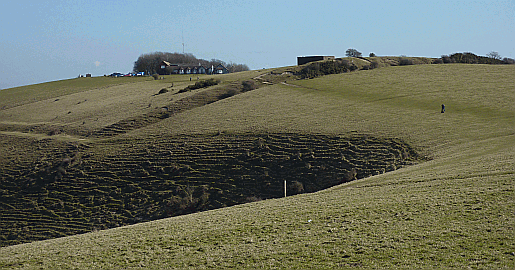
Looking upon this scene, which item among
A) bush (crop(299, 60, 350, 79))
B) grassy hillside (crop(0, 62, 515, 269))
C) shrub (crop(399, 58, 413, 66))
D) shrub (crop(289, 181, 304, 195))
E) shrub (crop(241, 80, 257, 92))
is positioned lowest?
shrub (crop(289, 181, 304, 195))

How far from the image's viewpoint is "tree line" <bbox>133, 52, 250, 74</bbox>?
14450 centimetres

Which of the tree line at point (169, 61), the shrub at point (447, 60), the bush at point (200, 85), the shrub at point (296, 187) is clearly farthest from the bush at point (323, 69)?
the tree line at point (169, 61)

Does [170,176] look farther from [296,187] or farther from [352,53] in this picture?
[352,53]

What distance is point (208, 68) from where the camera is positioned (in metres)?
139

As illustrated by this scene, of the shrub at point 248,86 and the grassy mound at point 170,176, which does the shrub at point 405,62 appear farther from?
the grassy mound at point 170,176

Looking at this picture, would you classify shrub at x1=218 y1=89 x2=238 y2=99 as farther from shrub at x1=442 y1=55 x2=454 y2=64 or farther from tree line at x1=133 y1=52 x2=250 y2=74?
tree line at x1=133 y1=52 x2=250 y2=74

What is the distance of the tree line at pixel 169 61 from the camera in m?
144

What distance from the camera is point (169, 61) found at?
570 feet

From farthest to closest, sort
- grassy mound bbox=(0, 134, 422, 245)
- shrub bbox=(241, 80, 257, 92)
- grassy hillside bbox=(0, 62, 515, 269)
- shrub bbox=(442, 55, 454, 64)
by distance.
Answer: shrub bbox=(442, 55, 454, 64), shrub bbox=(241, 80, 257, 92), grassy mound bbox=(0, 134, 422, 245), grassy hillside bbox=(0, 62, 515, 269)

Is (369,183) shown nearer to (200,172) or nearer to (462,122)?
(200,172)

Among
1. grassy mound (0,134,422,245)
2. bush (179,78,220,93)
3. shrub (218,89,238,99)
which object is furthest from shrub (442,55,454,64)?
grassy mound (0,134,422,245)

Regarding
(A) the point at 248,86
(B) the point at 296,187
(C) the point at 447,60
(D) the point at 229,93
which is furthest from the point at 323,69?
(B) the point at 296,187

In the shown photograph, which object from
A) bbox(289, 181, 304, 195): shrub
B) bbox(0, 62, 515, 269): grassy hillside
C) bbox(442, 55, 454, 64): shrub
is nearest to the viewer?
bbox(0, 62, 515, 269): grassy hillside

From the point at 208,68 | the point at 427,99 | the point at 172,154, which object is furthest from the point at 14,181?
the point at 208,68
